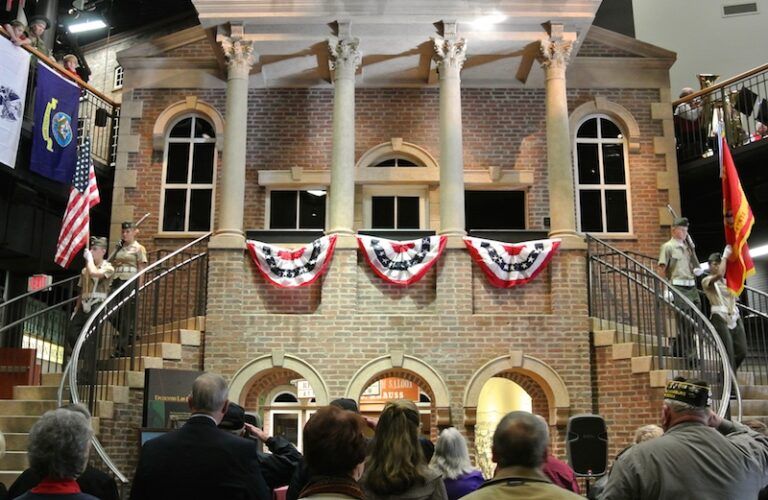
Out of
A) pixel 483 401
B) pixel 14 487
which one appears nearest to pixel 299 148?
pixel 483 401

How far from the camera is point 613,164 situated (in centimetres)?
1486

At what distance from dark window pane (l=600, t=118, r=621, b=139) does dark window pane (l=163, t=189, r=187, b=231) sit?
7323 mm

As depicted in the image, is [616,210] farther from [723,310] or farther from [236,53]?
[236,53]

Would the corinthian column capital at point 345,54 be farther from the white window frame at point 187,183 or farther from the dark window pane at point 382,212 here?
the white window frame at point 187,183

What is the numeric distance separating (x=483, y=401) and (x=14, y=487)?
10859mm

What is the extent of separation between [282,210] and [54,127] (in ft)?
12.5

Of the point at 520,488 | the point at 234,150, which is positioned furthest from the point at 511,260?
the point at 520,488

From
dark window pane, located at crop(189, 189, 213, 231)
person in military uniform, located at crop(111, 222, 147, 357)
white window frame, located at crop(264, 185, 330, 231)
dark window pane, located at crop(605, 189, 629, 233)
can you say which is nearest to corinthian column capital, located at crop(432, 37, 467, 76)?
white window frame, located at crop(264, 185, 330, 231)

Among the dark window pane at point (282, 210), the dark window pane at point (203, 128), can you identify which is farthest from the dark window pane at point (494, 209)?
Answer: the dark window pane at point (203, 128)

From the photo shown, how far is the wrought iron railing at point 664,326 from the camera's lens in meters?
10.2

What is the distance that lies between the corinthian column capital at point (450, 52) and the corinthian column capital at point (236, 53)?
9.46 ft

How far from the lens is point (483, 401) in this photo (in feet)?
48.3

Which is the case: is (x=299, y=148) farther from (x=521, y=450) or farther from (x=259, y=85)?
(x=521, y=450)

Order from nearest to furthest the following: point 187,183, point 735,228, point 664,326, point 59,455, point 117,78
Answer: point 59,455 < point 735,228 < point 664,326 < point 187,183 < point 117,78
